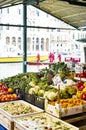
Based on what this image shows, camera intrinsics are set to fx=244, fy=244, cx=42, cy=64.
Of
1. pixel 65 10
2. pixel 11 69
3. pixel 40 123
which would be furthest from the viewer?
pixel 11 69

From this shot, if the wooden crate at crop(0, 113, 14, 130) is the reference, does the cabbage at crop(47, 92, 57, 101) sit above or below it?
above

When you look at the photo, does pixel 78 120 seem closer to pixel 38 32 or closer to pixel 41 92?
pixel 41 92

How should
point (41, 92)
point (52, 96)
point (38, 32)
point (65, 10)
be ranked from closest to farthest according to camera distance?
point (52, 96)
point (41, 92)
point (65, 10)
point (38, 32)

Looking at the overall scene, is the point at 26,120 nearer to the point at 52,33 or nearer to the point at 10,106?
the point at 10,106

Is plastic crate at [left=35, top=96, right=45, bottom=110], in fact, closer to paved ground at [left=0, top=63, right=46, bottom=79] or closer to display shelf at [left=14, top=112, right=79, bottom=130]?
display shelf at [left=14, top=112, right=79, bottom=130]

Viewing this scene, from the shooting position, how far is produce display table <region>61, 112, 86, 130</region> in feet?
9.37

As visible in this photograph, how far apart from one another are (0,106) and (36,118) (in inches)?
27.7

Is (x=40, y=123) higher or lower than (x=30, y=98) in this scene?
lower

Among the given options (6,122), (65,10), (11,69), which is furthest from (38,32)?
(6,122)

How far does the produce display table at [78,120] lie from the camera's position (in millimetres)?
2856

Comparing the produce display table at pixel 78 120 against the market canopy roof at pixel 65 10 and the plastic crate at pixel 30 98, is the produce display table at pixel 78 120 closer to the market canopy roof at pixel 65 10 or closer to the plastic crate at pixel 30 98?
the plastic crate at pixel 30 98

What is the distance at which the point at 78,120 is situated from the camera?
2912 mm

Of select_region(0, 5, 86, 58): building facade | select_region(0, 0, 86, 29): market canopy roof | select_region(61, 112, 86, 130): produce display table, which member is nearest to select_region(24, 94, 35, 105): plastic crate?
select_region(61, 112, 86, 130): produce display table

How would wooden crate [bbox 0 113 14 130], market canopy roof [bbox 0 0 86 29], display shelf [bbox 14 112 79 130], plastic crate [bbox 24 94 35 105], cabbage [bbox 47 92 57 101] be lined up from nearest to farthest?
1. display shelf [bbox 14 112 79 130]
2. wooden crate [bbox 0 113 14 130]
3. cabbage [bbox 47 92 57 101]
4. plastic crate [bbox 24 94 35 105]
5. market canopy roof [bbox 0 0 86 29]
